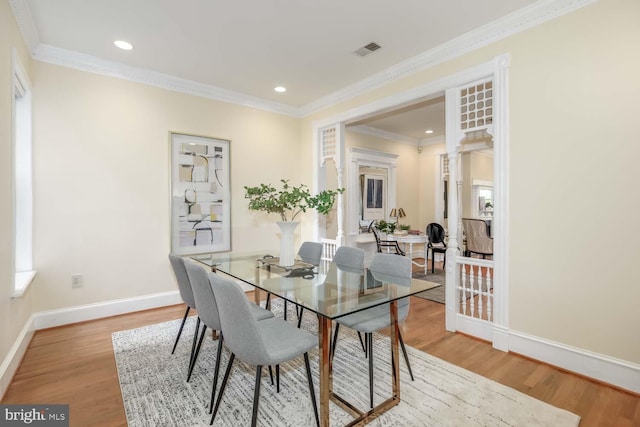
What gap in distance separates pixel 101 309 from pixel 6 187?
5.72ft

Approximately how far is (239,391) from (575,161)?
9.49 feet

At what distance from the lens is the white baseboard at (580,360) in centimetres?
211

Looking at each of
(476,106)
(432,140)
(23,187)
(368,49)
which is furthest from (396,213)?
(23,187)

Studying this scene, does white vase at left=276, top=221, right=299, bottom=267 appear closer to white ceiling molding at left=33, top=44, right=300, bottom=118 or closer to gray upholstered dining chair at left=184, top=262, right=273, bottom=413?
gray upholstered dining chair at left=184, top=262, right=273, bottom=413

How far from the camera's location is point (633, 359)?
2.11m

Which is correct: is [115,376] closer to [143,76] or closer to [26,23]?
A: [26,23]

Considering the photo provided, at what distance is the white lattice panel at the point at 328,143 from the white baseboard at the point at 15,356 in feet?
12.4

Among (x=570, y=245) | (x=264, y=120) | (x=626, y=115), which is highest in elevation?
(x=264, y=120)

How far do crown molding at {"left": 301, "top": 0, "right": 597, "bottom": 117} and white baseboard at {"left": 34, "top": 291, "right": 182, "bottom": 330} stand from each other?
349 centimetres

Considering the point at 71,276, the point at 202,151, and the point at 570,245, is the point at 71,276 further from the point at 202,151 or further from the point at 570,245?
the point at 570,245

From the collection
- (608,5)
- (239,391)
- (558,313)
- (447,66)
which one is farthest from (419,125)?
(239,391)

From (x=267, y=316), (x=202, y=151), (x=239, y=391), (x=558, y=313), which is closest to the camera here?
(x=239, y=391)

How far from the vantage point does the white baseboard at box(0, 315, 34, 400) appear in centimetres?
205

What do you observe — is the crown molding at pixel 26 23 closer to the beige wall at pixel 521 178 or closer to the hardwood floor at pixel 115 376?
the beige wall at pixel 521 178
